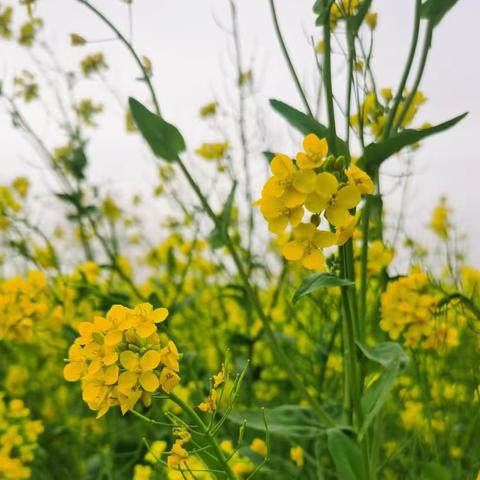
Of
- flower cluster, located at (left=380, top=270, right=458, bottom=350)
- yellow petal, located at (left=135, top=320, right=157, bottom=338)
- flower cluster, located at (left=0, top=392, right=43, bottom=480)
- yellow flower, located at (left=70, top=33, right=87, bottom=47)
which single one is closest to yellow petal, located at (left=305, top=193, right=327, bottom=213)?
yellow petal, located at (left=135, top=320, right=157, bottom=338)

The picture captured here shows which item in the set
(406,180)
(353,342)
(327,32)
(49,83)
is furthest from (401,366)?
(49,83)

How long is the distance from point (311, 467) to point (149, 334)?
1.15 meters

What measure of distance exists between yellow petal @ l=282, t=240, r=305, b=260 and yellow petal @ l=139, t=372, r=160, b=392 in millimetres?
267

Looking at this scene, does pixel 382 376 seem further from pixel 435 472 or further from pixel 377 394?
pixel 435 472

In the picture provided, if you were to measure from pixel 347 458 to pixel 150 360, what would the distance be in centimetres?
44

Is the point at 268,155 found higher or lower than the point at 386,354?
higher

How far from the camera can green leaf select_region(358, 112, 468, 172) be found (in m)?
1.07

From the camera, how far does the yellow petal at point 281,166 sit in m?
0.84

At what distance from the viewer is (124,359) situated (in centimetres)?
76

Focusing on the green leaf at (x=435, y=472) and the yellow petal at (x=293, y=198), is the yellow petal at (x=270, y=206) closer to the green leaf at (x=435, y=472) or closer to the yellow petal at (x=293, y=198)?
the yellow petal at (x=293, y=198)

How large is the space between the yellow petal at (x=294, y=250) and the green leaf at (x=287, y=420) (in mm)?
371


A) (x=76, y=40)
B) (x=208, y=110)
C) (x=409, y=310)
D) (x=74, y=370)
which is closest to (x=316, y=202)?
(x=74, y=370)

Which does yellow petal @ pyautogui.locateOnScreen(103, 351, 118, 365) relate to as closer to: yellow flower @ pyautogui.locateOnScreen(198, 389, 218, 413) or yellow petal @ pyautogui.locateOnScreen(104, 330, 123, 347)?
yellow petal @ pyautogui.locateOnScreen(104, 330, 123, 347)

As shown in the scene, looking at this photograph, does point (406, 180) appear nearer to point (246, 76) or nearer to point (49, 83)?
point (246, 76)
